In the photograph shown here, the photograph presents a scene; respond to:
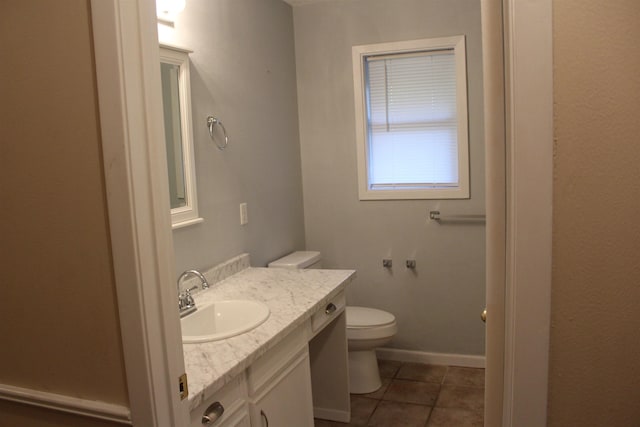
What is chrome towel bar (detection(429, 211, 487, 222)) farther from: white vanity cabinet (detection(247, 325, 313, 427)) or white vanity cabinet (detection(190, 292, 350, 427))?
white vanity cabinet (detection(247, 325, 313, 427))

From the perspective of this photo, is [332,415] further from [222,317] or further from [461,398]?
[222,317]

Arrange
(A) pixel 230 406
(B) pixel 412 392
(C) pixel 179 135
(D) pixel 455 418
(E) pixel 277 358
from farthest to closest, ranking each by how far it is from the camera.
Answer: (B) pixel 412 392
(D) pixel 455 418
(C) pixel 179 135
(E) pixel 277 358
(A) pixel 230 406

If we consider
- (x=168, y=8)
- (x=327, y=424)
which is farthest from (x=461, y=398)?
(x=168, y=8)

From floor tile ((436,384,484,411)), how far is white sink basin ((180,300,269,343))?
146cm

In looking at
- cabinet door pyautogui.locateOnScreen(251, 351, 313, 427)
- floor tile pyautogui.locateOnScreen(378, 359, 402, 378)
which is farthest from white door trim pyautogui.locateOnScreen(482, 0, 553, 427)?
floor tile pyautogui.locateOnScreen(378, 359, 402, 378)

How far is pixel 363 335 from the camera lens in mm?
3141

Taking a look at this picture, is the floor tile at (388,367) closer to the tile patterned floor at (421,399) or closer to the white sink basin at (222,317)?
the tile patterned floor at (421,399)

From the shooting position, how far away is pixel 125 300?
1.14 metres

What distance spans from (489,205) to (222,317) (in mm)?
1547

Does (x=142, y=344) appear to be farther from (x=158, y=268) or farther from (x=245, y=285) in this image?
(x=245, y=285)

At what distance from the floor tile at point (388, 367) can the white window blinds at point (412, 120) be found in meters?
1.20

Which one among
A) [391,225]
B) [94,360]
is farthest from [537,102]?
[391,225]

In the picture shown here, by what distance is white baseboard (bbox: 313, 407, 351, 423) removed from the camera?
9.58 ft

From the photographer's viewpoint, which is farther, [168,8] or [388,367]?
[388,367]
